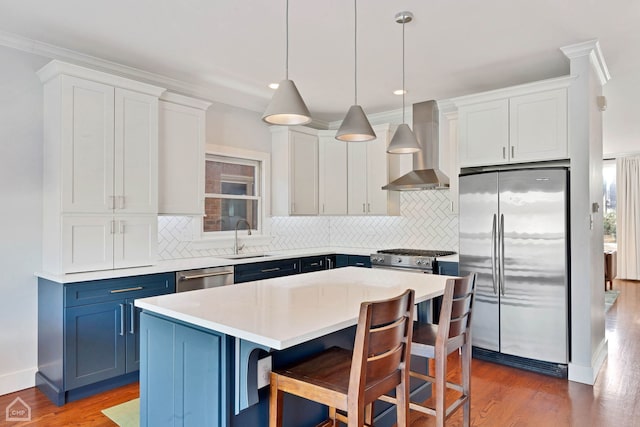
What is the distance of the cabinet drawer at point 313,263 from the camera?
4.82m

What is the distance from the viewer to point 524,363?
143 inches

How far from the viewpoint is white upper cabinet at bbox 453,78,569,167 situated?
3.53 m

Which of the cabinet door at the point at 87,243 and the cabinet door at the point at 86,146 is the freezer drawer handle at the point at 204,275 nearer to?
the cabinet door at the point at 87,243

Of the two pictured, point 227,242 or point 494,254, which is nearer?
point 494,254

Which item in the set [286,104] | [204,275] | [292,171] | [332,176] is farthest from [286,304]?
[332,176]

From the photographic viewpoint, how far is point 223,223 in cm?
473

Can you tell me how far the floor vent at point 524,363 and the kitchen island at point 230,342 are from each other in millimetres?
1788

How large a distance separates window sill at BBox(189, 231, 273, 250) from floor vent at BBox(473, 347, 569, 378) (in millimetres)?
2611

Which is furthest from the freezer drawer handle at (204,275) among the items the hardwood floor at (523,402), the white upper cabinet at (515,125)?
the white upper cabinet at (515,125)

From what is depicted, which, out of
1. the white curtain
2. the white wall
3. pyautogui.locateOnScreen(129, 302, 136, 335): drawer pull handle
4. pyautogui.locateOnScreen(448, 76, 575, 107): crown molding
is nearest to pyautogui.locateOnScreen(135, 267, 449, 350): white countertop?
pyautogui.locateOnScreen(129, 302, 136, 335): drawer pull handle

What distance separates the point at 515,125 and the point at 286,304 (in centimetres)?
285

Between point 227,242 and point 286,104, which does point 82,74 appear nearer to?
point 286,104

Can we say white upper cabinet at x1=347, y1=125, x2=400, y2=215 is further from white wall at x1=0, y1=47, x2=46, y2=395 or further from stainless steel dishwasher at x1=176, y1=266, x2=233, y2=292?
white wall at x1=0, y1=47, x2=46, y2=395

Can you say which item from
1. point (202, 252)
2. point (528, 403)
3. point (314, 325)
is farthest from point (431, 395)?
point (202, 252)
